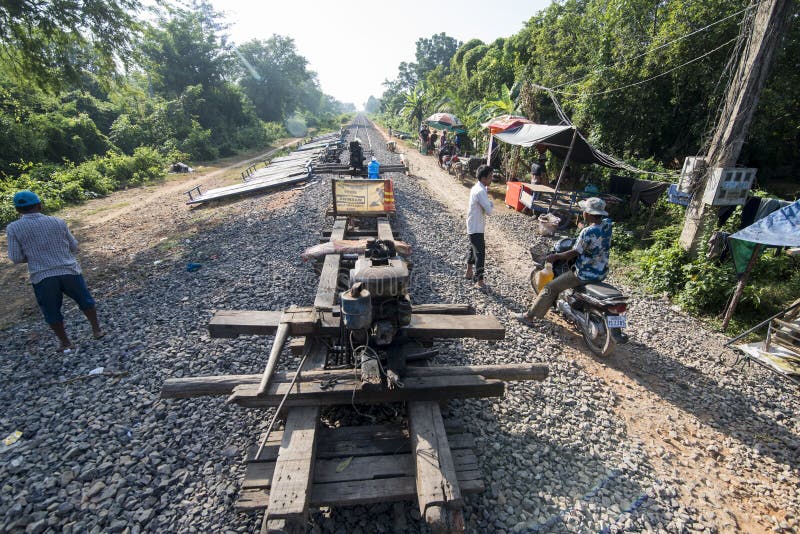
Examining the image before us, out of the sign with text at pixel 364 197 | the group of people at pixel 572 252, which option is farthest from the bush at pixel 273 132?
the group of people at pixel 572 252

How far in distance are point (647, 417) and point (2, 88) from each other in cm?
2492

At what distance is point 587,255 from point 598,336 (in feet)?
3.36

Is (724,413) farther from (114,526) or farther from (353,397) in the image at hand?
(114,526)

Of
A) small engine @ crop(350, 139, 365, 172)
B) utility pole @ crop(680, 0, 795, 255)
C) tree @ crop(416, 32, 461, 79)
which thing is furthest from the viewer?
tree @ crop(416, 32, 461, 79)

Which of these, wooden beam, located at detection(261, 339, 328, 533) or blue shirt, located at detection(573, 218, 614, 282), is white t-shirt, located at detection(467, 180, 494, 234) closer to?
blue shirt, located at detection(573, 218, 614, 282)

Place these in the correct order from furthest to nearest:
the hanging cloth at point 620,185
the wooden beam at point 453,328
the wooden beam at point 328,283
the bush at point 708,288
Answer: the hanging cloth at point 620,185
the bush at point 708,288
the wooden beam at point 328,283
the wooden beam at point 453,328

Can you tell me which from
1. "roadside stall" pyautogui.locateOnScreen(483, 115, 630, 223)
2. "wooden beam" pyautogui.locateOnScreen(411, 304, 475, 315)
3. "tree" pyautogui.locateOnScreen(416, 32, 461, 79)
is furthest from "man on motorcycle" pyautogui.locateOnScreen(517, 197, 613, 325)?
"tree" pyautogui.locateOnScreen(416, 32, 461, 79)

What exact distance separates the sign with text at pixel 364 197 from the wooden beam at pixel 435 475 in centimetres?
556

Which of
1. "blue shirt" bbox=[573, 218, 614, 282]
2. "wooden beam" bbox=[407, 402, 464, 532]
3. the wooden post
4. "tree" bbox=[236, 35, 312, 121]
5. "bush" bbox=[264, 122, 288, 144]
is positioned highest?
"tree" bbox=[236, 35, 312, 121]

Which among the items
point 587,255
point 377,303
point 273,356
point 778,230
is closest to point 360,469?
point 273,356

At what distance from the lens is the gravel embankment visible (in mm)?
2545

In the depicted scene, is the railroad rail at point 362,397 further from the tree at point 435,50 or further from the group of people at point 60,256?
the tree at point 435,50

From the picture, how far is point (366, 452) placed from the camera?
2539mm

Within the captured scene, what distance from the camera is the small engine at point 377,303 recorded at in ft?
8.95
